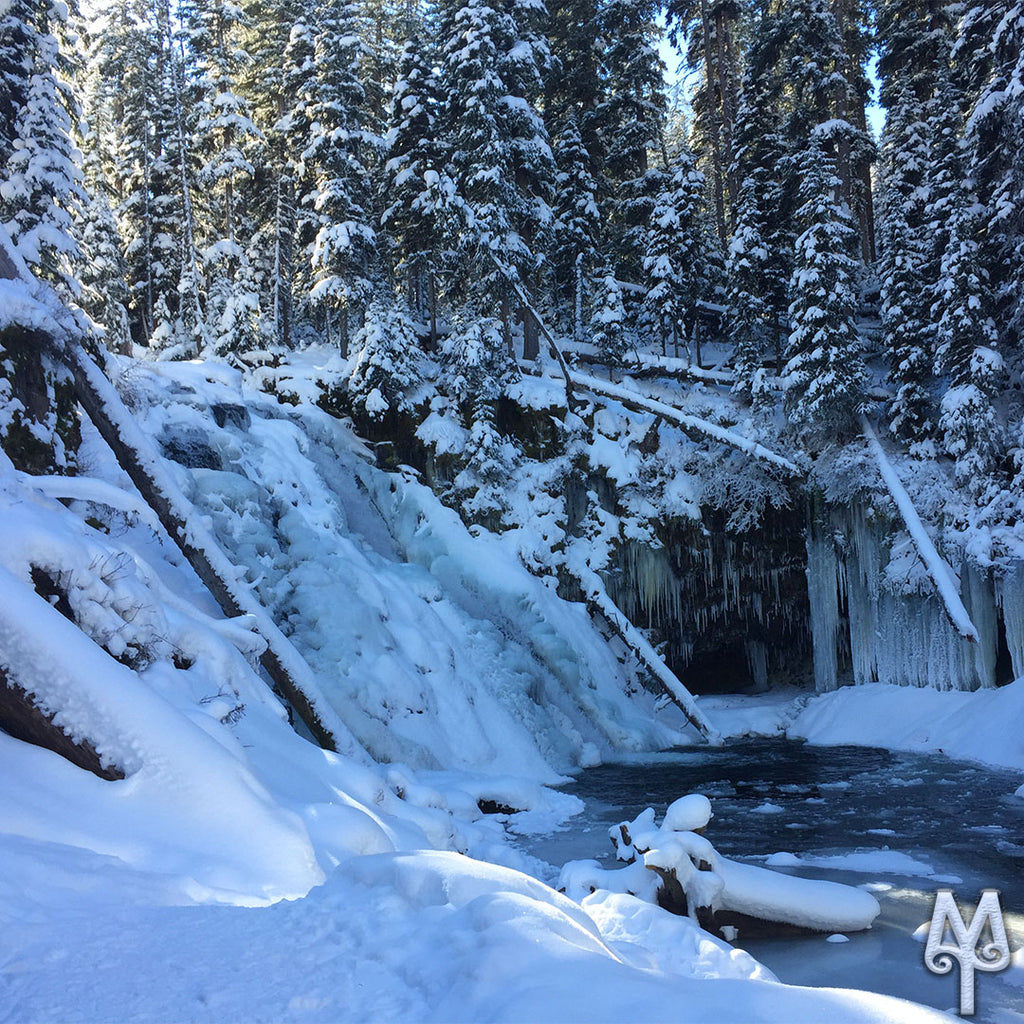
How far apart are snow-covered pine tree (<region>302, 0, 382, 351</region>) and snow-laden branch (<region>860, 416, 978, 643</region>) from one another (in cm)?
1387

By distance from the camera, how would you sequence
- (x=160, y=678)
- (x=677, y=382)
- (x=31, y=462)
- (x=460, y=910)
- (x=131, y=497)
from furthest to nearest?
1. (x=677, y=382)
2. (x=31, y=462)
3. (x=131, y=497)
4. (x=160, y=678)
5. (x=460, y=910)

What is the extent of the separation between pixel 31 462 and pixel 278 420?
310 inches

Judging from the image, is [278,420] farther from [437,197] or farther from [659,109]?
[659,109]

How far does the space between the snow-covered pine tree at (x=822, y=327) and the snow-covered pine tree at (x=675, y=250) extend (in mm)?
5063

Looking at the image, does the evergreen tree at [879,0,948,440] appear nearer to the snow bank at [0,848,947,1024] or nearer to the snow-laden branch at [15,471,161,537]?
the snow-laden branch at [15,471,161,537]

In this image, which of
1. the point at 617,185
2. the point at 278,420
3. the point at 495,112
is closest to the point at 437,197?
the point at 495,112

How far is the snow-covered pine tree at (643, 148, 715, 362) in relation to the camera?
76.9 feet

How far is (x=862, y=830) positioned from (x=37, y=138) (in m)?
19.9

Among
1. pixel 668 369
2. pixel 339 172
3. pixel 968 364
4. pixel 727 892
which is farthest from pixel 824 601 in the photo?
pixel 339 172

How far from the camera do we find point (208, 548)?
1008 centimetres

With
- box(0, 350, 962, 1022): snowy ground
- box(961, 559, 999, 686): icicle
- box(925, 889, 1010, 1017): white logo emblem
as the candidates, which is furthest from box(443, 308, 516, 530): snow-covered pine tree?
box(925, 889, 1010, 1017): white logo emblem

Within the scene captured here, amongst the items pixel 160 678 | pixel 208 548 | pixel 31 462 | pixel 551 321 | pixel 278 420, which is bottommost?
pixel 160 678

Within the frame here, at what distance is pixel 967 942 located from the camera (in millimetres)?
6637

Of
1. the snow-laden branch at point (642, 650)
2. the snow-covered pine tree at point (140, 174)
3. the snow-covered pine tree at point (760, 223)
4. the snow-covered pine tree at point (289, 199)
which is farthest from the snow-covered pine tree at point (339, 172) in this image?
the snow-covered pine tree at point (760, 223)
